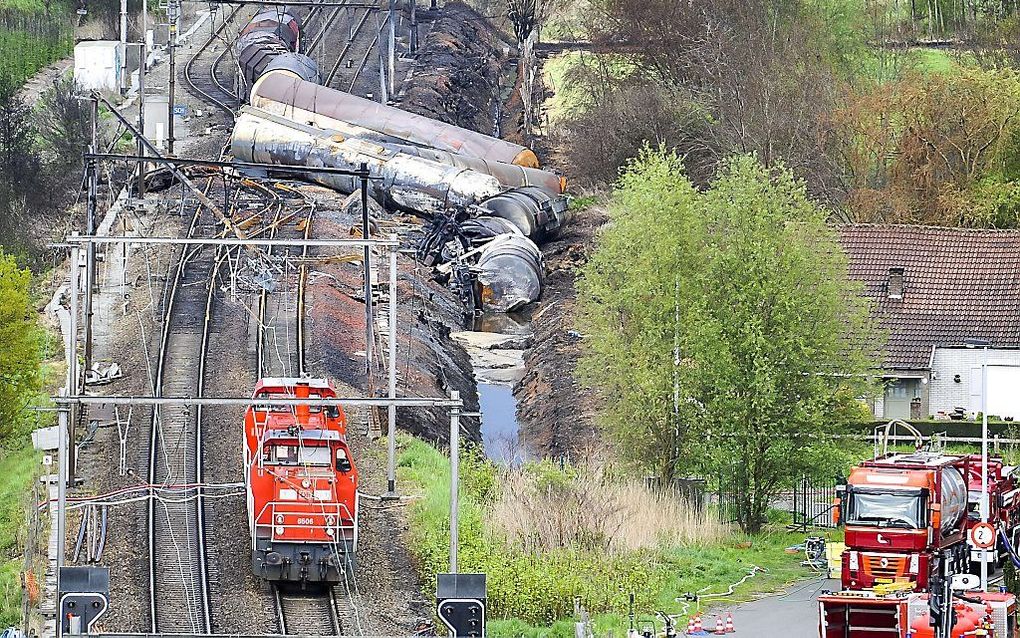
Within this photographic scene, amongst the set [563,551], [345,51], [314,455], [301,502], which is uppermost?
[345,51]

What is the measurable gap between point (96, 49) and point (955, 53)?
3751cm

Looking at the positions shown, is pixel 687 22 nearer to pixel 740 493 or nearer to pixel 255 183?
pixel 255 183

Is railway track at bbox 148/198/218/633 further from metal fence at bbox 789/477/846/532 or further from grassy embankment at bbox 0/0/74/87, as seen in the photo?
grassy embankment at bbox 0/0/74/87

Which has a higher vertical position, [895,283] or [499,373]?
[895,283]

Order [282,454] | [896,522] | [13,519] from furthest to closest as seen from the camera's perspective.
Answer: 1. [13,519]
2. [896,522]
3. [282,454]

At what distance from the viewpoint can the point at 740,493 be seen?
37312mm

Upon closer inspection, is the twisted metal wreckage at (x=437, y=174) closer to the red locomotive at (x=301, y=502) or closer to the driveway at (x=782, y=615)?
the driveway at (x=782, y=615)

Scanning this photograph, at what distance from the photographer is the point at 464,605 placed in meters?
20.0

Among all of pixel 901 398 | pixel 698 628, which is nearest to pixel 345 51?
pixel 901 398

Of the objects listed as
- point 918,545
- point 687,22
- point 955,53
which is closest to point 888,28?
point 955,53

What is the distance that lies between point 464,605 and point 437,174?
134 feet

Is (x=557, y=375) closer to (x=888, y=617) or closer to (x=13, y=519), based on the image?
(x=13, y=519)

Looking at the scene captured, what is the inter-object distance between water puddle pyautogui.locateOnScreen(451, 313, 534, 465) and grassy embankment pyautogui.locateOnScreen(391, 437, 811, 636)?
18.9 feet

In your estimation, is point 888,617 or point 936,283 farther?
point 936,283
